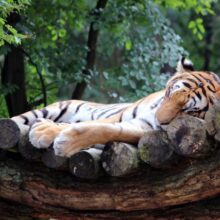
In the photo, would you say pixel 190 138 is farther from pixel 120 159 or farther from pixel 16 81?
pixel 16 81

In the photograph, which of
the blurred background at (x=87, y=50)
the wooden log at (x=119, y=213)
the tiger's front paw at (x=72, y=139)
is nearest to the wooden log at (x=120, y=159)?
the tiger's front paw at (x=72, y=139)

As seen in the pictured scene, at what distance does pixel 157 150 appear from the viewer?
116 inches

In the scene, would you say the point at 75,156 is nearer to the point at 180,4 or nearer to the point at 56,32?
the point at 56,32

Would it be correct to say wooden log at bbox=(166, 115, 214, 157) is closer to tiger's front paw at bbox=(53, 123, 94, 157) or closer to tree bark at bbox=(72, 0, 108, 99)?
tiger's front paw at bbox=(53, 123, 94, 157)

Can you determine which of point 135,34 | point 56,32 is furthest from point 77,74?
point 135,34

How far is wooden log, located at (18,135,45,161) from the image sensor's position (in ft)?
10.8

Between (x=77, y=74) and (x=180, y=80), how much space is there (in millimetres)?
2318

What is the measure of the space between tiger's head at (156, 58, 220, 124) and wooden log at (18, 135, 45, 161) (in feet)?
2.22

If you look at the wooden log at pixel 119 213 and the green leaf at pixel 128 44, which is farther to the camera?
the green leaf at pixel 128 44

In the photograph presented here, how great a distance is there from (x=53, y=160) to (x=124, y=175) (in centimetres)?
38

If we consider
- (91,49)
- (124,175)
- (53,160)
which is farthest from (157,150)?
(91,49)

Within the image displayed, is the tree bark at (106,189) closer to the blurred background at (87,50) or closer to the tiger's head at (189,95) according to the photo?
the tiger's head at (189,95)

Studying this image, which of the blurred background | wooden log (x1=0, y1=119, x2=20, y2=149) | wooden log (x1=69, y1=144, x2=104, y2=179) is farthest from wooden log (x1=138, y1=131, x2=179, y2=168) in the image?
the blurred background

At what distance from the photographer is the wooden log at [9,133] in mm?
3268
